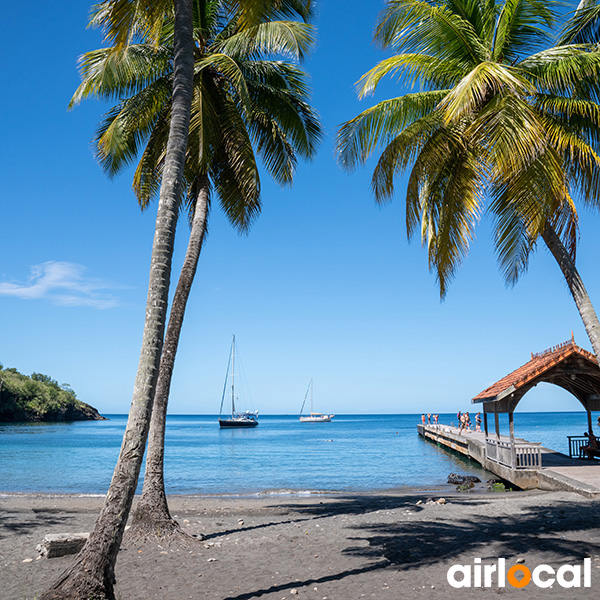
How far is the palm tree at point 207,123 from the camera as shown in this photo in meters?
10.0

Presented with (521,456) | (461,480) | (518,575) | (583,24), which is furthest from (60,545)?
(461,480)

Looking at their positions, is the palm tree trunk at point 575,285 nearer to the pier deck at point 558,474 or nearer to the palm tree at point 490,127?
the palm tree at point 490,127

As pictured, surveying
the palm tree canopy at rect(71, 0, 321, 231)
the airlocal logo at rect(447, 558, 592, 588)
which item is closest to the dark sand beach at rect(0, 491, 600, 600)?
the airlocal logo at rect(447, 558, 592, 588)

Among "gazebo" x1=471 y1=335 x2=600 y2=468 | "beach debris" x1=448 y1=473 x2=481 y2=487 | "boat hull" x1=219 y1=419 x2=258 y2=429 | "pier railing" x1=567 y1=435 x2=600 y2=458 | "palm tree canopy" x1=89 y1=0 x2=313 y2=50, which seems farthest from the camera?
"boat hull" x1=219 y1=419 x2=258 y2=429

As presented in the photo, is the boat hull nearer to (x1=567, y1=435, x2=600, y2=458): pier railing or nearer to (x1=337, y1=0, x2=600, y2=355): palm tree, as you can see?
(x1=567, y1=435, x2=600, y2=458): pier railing

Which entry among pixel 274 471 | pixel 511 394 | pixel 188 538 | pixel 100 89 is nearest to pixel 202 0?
pixel 100 89

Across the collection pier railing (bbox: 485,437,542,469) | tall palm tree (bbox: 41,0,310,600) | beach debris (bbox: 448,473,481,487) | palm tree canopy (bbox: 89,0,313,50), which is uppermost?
palm tree canopy (bbox: 89,0,313,50)

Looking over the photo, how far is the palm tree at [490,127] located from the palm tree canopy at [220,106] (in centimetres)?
224

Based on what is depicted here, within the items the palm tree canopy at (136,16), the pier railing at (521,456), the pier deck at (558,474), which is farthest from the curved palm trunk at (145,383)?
the pier railing at (521,456)

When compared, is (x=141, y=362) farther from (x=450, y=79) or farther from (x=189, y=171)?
(x=450, y=79)

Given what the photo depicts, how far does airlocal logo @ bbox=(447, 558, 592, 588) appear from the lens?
22.3 ft

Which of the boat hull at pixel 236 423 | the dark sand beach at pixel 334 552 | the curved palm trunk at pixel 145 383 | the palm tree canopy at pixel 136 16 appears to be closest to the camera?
the curved palm trunk at pixel 145 383

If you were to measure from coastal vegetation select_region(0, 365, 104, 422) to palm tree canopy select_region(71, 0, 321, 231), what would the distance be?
96841mm

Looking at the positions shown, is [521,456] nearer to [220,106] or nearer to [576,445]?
[576,445]
